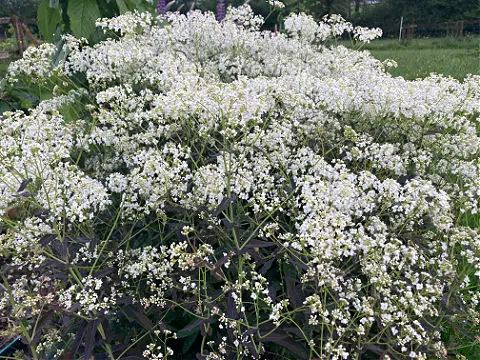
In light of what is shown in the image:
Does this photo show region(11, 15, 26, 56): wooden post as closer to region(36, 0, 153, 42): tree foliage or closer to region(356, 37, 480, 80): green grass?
region(36, 0, 153, 42): tree foliage

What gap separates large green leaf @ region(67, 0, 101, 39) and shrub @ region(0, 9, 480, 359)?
92 cm

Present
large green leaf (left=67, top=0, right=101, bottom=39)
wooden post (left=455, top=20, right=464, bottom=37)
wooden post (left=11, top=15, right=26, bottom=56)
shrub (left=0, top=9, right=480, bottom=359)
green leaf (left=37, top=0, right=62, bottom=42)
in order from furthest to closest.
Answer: wooden post (left=455, top=20, right=464, bottom=37), wooden post (left=11, top=15, right=26, bottom=56), green leaf (left=37, top=0, right=62, bottom=42), large green leaf (left=67, top=0, right=101, bottom=39), shrub (left=0, top=9, right=480, bottom=359)

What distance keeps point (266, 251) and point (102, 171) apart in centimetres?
128

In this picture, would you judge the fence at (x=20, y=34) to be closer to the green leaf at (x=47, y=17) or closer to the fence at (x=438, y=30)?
the green leaf at (x=47, y=17)

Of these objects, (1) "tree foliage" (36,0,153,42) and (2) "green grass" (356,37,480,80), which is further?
(2) "green grass" (356,37,480,80)

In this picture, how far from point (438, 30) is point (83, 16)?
34296 mm

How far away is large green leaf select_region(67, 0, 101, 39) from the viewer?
4.34 meters

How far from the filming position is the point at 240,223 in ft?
8.44

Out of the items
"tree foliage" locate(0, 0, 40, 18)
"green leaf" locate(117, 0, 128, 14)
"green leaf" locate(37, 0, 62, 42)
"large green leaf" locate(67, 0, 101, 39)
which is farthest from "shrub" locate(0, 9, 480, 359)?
"tree foliage" locate(0, 0, 40, 18)

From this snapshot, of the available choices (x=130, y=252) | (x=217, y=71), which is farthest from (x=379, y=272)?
(x=217, y=71)

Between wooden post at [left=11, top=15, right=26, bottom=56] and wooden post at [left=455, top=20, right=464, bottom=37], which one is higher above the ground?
wooden post at [left=11, top=15, right=26, bottom=56]

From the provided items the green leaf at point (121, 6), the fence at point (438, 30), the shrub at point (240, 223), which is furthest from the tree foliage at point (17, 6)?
the shrub at point (240, 223)

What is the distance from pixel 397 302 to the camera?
7.10ft

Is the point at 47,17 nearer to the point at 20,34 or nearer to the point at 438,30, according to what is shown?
the point at 20,34
